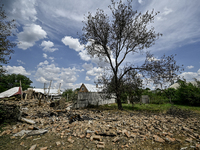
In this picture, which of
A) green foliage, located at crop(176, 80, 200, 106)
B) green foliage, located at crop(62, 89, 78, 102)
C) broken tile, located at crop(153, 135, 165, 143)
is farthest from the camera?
green foliage, located at crop(62, 89, 78, 102)

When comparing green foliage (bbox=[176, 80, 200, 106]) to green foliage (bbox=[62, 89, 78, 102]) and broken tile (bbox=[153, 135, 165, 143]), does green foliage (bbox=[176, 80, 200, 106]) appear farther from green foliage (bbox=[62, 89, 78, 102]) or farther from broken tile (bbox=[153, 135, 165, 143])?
green foliage (bbox=[62, 89, 78, 102])

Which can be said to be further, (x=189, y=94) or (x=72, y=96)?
(x=72, y=96)

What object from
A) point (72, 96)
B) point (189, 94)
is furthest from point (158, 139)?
A: point (72, 96)

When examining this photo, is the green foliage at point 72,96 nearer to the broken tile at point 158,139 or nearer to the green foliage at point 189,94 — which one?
the broken tile at point 158,139

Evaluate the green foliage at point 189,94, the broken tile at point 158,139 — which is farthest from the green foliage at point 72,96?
the green foliage at point 189,94

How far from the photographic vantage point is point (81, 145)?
3434 mm

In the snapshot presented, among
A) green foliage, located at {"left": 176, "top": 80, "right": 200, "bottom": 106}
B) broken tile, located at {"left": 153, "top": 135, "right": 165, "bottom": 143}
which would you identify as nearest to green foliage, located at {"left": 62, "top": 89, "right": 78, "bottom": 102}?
broken tile, located at {"left": 153, "top": 135, "right": 165, "bottom": 143}

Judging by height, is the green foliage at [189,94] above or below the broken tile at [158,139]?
above

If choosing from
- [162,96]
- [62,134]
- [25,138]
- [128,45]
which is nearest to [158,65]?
[128,45]

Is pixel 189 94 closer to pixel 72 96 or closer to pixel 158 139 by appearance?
pixel 158 139

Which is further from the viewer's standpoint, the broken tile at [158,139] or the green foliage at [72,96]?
the green foliage at [72,96]

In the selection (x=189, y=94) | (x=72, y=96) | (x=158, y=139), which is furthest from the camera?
(x=72, y=96)

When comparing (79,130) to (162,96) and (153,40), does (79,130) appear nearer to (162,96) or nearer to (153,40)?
(153,40)

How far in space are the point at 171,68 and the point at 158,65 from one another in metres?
0.98
